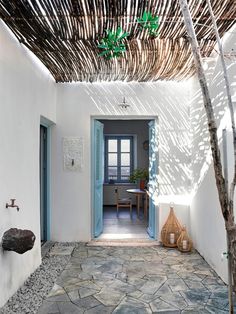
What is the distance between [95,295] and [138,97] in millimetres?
3201

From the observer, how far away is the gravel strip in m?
2.62

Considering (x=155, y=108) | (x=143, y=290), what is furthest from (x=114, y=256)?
(x=155, y=108)

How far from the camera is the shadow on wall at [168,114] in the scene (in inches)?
190

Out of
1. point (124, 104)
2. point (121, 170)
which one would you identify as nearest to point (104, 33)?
point (124, 104)

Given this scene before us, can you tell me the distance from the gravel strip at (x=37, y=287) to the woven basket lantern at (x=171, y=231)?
1.59m

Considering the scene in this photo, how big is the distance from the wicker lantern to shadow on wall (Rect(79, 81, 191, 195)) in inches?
28.9

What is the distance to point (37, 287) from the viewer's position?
307 centimetres

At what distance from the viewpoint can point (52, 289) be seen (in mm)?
3047

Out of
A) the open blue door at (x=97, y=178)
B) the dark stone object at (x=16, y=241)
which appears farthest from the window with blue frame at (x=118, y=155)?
Result: the dark stone object at (x=16, y=241)

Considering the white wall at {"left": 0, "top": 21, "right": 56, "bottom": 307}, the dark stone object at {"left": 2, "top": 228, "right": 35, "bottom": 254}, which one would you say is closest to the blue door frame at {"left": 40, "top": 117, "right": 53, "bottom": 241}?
the white wall at {"left": 0, "top": 21, "right": 56, "bottom": 307}

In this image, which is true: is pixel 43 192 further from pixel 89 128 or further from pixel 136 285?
pixel 136 285

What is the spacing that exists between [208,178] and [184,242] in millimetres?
1193

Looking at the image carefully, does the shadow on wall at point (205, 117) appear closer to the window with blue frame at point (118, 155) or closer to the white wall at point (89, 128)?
the white wall at point (89, 128)

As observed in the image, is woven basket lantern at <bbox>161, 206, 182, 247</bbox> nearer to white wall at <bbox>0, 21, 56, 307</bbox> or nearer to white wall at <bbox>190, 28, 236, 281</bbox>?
white wall at <bbox>190, 28, 236, 281</bbox>
